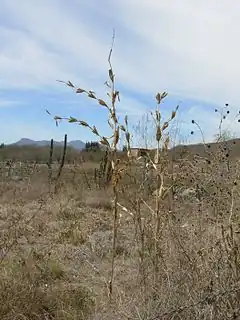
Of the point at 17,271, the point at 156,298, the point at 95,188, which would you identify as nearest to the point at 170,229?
the point at 156,298

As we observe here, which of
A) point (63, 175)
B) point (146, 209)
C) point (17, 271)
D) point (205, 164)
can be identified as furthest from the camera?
point (63, 175)

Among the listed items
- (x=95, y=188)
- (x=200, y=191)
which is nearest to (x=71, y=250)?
(x=200, y=191)

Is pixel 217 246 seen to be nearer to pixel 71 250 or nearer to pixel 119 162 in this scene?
pixel 119 162

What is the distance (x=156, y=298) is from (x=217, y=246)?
0.56m

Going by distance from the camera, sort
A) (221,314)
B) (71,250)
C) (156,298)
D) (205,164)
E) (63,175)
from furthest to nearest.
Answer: (63,175)
(71,250)
(205,164)
(156,298)
(221,314)

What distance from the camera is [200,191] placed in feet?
14.3

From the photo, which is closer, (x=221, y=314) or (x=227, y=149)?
(x=221, y=314)

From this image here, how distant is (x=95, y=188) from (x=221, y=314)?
13532 millimetres

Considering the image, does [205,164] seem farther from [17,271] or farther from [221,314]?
[17,271]

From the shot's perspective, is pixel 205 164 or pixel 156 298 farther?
pixel 205 164

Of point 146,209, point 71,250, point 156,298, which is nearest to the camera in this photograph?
point 156,298

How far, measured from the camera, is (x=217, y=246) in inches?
145

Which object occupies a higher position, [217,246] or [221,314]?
[217,246]

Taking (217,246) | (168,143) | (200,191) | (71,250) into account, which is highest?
(168,143)
